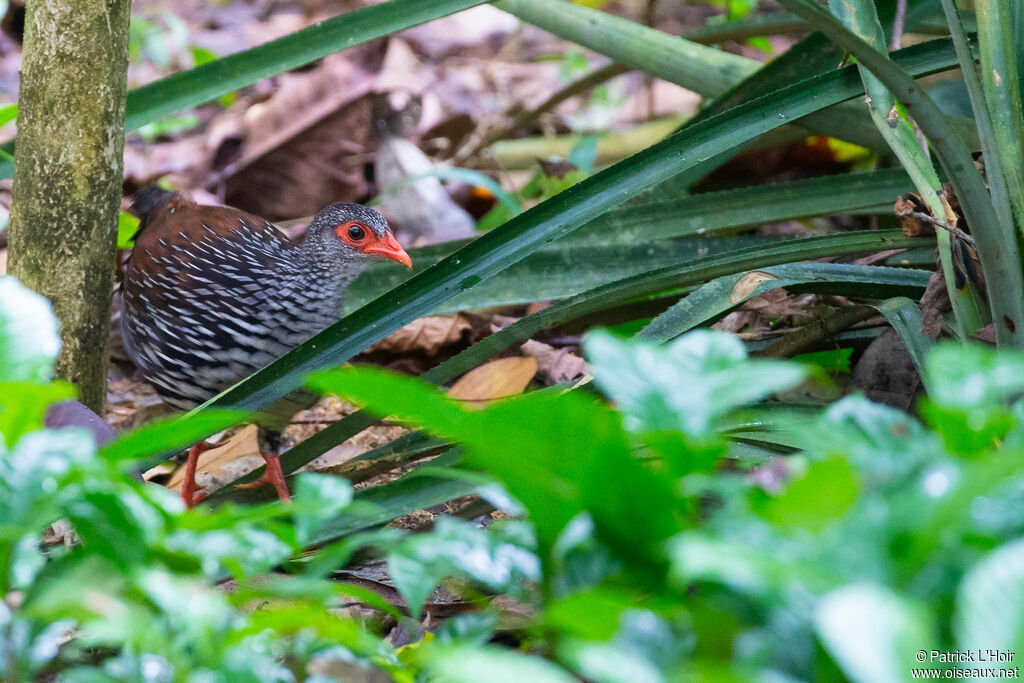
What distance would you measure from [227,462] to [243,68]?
1230 millimetres

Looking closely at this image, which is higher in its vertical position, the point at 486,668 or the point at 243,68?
the point at 243,68

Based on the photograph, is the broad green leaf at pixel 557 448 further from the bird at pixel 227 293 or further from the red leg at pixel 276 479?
the bird at pixel 227 293

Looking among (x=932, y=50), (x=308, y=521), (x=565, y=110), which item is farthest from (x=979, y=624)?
(x=565, y=110)

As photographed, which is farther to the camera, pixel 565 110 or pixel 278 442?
pixel 565 110

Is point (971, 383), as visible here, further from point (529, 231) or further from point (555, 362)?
point (555, 362)

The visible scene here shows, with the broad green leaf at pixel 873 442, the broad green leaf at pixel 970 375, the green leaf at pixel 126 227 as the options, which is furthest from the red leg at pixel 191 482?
the broad green leaf at pixel 970 375

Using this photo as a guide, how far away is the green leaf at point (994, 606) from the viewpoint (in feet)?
2.61

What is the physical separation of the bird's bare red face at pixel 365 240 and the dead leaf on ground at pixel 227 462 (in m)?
0.64

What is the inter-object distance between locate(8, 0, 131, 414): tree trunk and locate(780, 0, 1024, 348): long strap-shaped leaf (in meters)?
1.54

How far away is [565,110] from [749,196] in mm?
3413

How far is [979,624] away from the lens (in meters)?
0.80

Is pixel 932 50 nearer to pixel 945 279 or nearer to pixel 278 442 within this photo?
pixel 945 279

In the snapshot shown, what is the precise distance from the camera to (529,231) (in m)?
2.04

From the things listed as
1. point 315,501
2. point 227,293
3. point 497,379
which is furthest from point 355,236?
point 315,501
